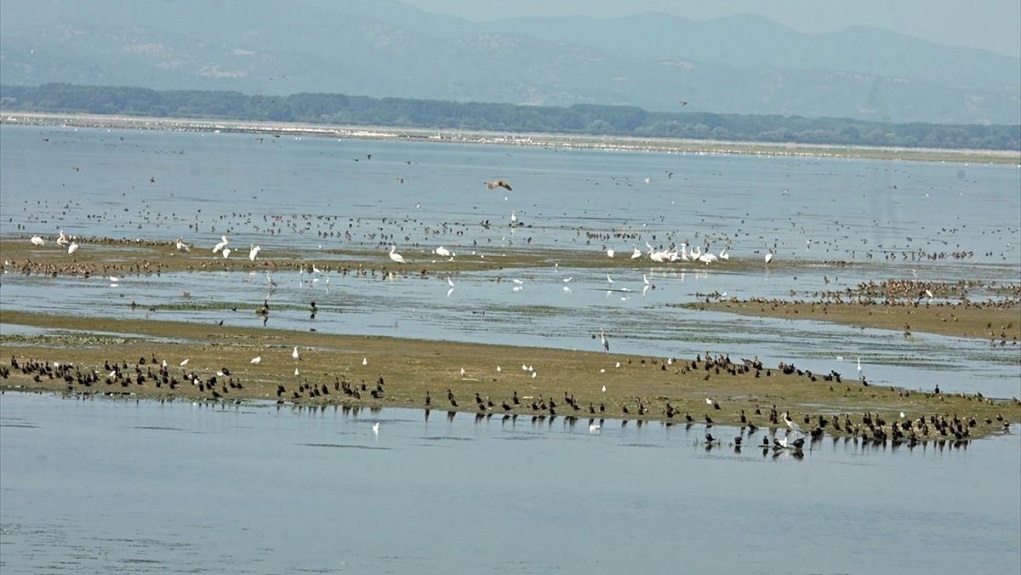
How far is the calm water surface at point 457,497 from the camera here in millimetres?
24141

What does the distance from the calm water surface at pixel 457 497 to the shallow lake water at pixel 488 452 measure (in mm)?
59

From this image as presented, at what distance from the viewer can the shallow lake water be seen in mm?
24719

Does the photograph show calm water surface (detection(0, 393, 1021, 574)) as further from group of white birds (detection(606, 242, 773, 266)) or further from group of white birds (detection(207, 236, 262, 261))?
group of white birds (detection(606, 242, 773, 266))

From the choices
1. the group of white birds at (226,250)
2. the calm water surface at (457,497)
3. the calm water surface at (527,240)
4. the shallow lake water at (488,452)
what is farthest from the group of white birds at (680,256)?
the calm water surface at (457,497)

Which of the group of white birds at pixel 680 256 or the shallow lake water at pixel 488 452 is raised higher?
the group of white birds at pixel 680 256

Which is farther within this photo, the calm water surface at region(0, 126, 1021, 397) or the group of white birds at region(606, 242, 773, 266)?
the group of white birds at region(606, 242, 773, 266)

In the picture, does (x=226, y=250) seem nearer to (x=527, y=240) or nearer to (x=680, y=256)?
(x=680, y=256)

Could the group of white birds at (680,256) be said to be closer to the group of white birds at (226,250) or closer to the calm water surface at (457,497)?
the group of white birds at (226,250)

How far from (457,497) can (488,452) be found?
8.88 feet

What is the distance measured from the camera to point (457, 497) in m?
27.2

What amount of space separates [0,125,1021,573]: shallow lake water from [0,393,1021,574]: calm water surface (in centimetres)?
6

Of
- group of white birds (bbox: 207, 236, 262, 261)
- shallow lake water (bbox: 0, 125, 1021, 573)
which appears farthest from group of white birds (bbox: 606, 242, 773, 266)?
group of white birds (bbox: 207, 236, 262, 261)

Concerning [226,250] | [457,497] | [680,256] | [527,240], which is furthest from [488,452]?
[527,240]

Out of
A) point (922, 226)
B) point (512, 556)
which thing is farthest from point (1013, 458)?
point (922, 226)
